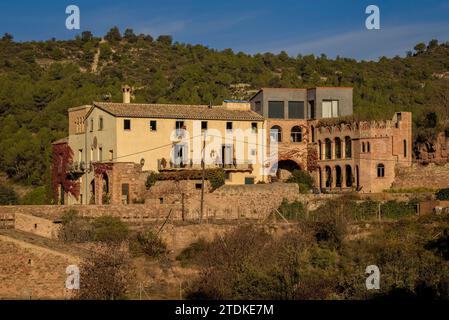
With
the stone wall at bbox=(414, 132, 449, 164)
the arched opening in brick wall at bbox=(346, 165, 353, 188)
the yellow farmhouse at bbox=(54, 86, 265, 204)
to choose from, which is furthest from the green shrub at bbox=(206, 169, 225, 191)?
the stone wall at bbox=(414, 132, 449, 164)

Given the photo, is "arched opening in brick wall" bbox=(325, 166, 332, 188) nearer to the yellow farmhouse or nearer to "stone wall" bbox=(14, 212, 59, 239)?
the yellow farmhouse

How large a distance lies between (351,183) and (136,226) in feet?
46.2

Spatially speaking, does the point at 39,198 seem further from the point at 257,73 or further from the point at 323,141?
the point at 257,73

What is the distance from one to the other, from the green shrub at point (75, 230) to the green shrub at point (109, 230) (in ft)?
1.19

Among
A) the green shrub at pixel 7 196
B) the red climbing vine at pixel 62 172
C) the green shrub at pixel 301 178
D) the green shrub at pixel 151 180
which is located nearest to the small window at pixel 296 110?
the green shrub at pixel 301 178

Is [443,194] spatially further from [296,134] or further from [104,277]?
[104,277]

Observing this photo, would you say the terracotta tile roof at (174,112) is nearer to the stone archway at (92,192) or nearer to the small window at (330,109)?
the small window at (330,109)

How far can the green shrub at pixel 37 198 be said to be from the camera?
63412 mm

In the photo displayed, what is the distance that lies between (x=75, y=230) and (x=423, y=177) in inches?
778

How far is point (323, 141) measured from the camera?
6206cm

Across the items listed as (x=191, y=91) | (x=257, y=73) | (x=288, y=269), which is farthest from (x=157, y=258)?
(x=257, y=73)

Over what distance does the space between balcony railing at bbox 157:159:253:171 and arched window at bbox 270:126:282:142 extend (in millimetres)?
3441

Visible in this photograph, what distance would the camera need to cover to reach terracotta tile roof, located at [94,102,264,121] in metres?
57.4

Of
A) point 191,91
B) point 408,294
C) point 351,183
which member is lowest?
point 408,294
